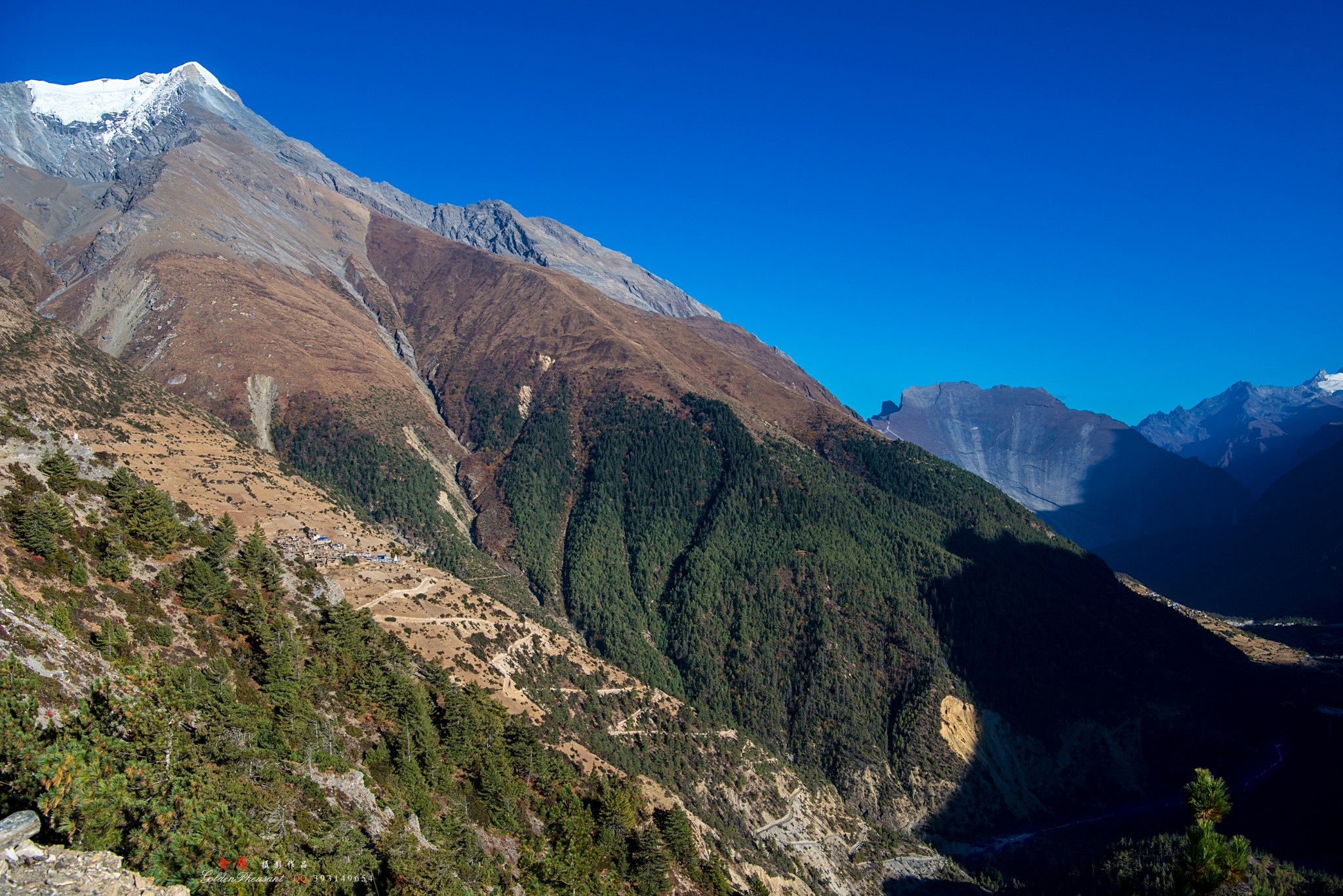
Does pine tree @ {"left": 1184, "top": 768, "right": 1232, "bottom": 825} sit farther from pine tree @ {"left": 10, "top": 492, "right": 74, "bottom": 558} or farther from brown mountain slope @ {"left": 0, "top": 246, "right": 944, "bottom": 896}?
brown mountain slope @ {"left": 0, "top": 246, "right": 944, "bottom": 896}

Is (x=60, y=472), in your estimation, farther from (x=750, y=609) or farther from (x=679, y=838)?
(x=750, y=609)

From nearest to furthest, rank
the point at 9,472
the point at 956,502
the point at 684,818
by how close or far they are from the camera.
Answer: the point at 9,472
the point at 684,818
the point at 956,502

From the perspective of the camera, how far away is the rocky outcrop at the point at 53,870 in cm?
2167

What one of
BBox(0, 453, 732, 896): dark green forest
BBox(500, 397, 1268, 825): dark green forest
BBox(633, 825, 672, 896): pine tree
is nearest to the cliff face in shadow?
BBox(500, 397, 1268, 825): dark green forest

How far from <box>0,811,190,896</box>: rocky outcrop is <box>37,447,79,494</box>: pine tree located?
1777 inches

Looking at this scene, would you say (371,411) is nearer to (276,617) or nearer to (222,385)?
(222,385)

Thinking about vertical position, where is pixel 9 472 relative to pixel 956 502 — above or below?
below

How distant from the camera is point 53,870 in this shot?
2233 cm

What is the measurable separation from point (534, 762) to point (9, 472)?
4901 cm

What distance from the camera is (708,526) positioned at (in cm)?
17762

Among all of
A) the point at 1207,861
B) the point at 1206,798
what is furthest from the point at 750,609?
the point at 1207,861

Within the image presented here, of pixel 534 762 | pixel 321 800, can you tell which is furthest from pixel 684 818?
pixel 321 800

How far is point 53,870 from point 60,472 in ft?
162

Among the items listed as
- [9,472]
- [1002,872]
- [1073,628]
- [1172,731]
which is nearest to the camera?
[9,472]
